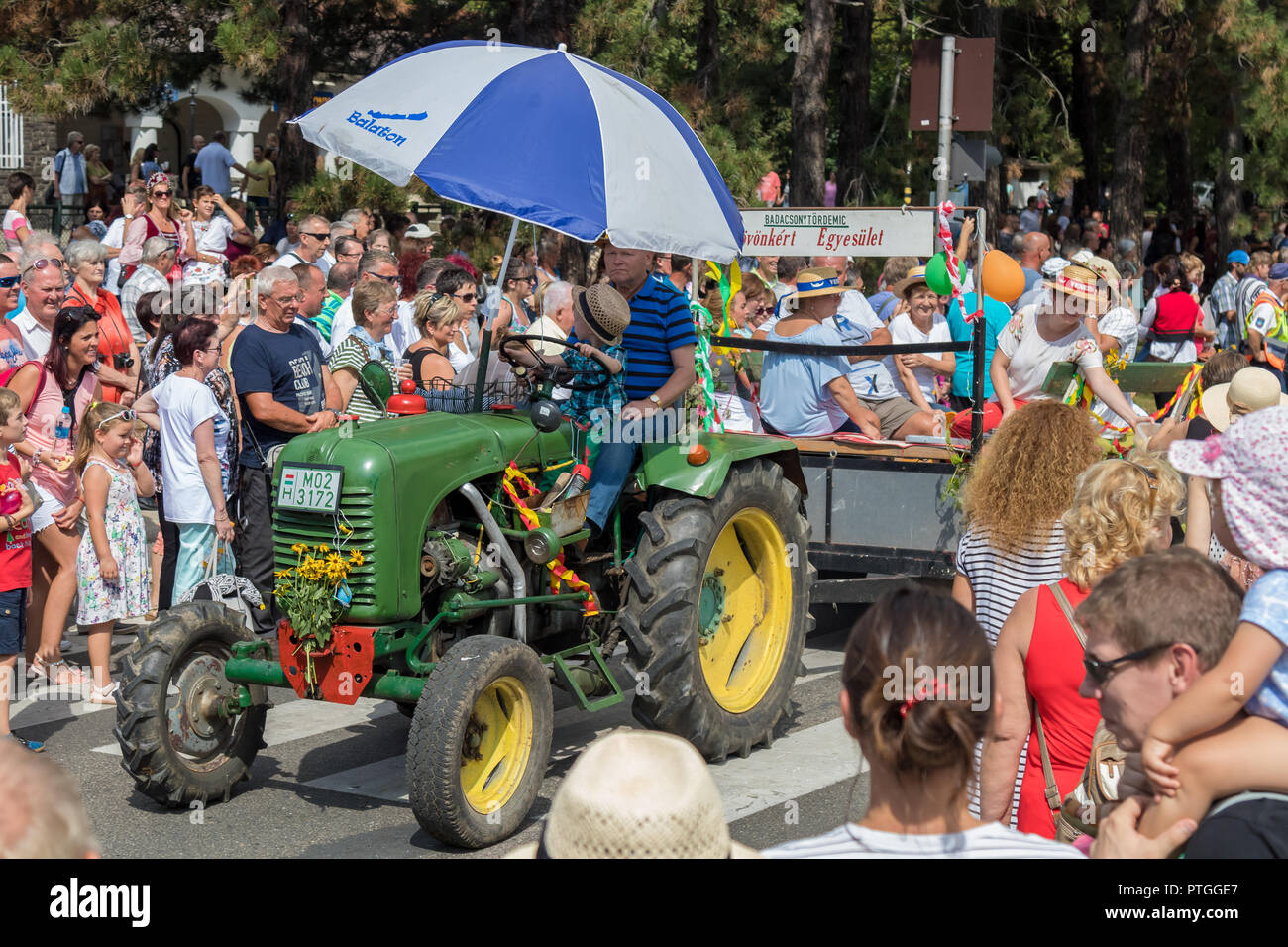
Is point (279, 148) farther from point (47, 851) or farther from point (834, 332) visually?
point (47, 851)

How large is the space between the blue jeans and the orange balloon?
148 inches

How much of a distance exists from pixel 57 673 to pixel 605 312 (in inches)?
146

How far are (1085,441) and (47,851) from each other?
3.02m

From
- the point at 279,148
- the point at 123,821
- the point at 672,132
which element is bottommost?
the point at 123,821

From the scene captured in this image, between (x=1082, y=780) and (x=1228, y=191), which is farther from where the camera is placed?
(x=1228, y=191)

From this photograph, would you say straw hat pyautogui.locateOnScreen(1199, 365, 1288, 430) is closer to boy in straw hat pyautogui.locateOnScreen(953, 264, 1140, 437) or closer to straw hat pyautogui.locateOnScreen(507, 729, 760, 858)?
boy in straw hat pyautogui.locateOnScreen(953, 264, 1140, 437)

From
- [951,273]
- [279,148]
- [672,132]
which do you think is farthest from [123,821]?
[279,148]

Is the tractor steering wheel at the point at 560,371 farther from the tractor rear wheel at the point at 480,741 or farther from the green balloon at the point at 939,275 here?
the green balloon at the point at 939,275

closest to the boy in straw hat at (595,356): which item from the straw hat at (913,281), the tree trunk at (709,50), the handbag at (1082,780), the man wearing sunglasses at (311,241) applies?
the handbag at (1082,780)

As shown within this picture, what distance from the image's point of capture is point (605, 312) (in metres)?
6.11

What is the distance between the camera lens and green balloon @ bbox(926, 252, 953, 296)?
916cm

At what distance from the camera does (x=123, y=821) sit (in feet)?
19.1

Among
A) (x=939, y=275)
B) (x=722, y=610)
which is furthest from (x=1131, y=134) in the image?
(x=722, y=610)

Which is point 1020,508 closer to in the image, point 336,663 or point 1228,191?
point 336,663
